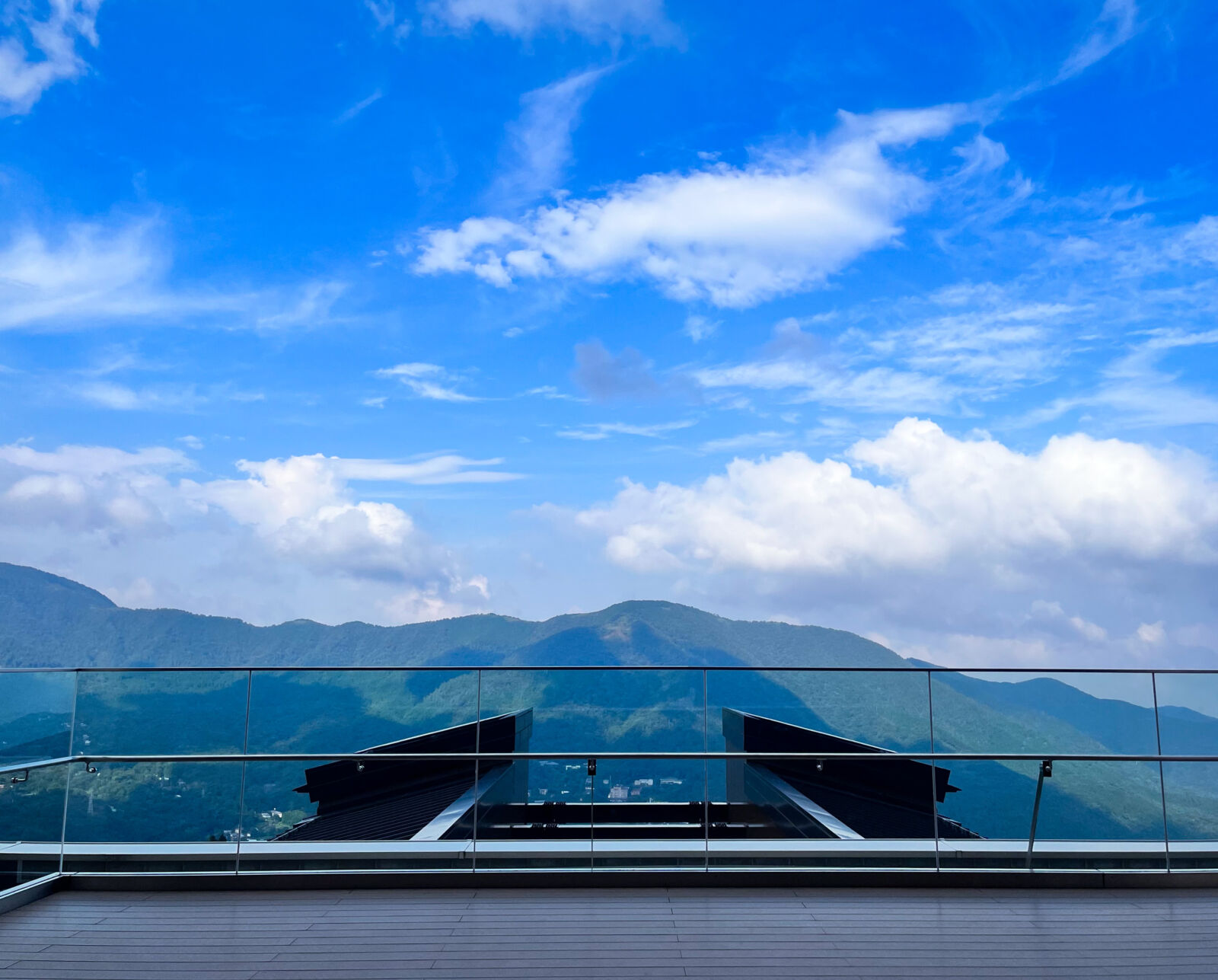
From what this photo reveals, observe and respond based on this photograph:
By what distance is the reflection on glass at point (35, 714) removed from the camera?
4.62 m

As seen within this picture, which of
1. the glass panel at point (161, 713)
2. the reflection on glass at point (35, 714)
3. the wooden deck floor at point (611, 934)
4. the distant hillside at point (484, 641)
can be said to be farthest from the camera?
the distant hillside at point (484, 641)

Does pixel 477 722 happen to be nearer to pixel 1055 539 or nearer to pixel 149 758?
pixel 149 758

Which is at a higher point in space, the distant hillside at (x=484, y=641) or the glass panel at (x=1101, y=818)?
the distant hillside at (x=484, y=641)

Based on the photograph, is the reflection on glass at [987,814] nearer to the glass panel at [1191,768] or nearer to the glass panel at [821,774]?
the glass panel at [821,774]

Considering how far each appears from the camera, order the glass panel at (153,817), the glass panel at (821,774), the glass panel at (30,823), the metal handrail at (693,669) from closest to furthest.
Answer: the glass panel at (30,823), the glass panel at (153,817), the glass panel at (821,774), the metal handrail at (693,669)

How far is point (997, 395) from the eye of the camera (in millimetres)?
30688

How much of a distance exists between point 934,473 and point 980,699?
26187 millimetres

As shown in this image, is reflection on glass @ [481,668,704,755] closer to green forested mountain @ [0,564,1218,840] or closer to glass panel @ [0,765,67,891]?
green forested mountain @ [0,564,1218,840]

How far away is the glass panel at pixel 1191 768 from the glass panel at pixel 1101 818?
101 millimetres

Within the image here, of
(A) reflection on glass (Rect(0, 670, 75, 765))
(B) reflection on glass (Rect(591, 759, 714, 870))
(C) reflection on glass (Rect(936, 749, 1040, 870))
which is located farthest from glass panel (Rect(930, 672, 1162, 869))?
(A) reflection on glass (Rect(0, 670, 75, 765))

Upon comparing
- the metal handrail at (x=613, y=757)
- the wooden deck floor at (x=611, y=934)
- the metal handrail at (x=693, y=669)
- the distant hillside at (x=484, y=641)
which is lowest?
the wooden deck floor at (x=611, y=934)

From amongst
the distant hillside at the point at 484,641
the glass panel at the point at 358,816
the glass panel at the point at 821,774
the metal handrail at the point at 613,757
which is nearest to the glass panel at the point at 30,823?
the metal handrail at the point at 613,757

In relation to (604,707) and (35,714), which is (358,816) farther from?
(35,714)

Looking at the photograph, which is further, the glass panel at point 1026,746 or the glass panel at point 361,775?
the glass panel at point 1026,746
